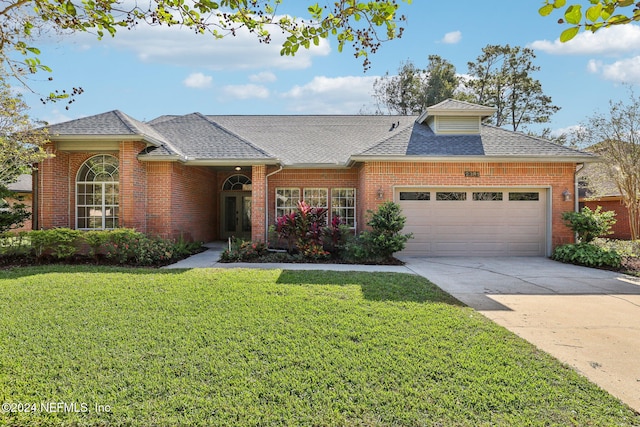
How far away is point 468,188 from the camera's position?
11.4m

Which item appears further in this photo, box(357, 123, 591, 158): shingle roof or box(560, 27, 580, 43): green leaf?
box(357, 123, 591, 158): shingle roof

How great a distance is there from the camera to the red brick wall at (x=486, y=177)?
36.7ft

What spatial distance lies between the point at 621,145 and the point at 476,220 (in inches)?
283

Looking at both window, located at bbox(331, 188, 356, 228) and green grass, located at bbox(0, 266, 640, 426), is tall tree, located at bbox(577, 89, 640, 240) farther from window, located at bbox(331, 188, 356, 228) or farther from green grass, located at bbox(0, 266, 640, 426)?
green grass, located at bbox(0, 266, 640, 426)

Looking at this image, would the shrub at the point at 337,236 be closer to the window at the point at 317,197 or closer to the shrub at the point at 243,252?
the window at the point at 317,197

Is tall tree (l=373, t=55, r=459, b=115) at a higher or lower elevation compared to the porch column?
higher

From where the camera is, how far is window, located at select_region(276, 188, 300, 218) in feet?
42.7

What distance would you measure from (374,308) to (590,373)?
109 inches

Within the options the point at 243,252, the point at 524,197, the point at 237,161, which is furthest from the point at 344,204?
the point at 524,197

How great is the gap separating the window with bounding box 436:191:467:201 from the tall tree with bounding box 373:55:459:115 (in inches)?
758

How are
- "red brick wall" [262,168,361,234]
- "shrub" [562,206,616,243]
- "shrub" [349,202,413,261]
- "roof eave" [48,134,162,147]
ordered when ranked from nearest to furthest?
"shrub" [349,202,413,261] < "roof eave" [48,134,162,147] < "shrub" [562,206,616,243] < "red brick wall" [262,168,361,234]

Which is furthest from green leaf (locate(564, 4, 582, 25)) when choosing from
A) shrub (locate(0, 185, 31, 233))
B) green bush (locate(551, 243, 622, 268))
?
shrub (locate(0, 185, 31, 233))

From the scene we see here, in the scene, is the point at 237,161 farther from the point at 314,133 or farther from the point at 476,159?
the point at 476,159

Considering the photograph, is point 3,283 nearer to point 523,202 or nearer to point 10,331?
point 10,331
